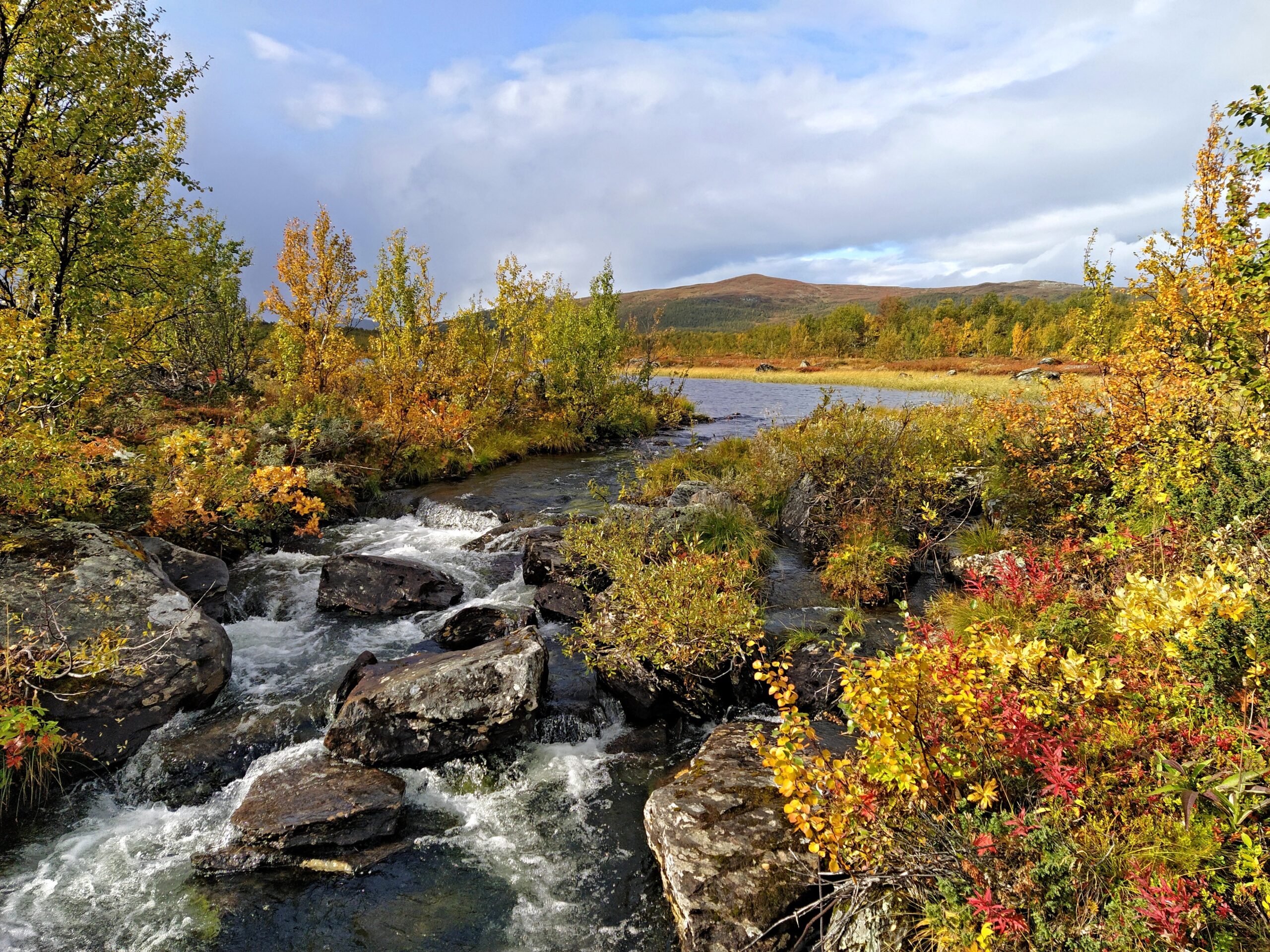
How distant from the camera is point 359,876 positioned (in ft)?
15.8

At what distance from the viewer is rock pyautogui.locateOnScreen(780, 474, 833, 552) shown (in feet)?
34.0

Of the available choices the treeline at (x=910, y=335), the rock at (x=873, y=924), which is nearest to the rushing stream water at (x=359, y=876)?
the rock at (x=873, y=924)

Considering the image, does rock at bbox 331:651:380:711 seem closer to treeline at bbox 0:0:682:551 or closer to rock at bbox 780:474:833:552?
treeline at bbox 0:0:682:551

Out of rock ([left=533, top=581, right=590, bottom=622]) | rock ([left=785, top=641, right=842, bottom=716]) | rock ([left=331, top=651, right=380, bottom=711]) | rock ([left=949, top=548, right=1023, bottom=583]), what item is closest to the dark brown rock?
rock ([left=331, top=651, right=380, bottom=711])

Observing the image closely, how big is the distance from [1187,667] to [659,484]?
34.6 feet

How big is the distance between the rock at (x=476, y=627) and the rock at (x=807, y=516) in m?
5.10

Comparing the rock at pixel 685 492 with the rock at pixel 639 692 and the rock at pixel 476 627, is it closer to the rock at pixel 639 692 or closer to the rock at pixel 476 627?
the rock at pixel 476 627

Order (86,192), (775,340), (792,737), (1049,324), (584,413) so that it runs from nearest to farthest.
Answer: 1. (792,737)
2. (86,192)
3. (584,413)
4. (1049,324)
5. (775,340)

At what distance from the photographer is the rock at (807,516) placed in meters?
10.4

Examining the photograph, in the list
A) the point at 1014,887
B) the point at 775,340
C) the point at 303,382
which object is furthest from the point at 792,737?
the point at 775,340

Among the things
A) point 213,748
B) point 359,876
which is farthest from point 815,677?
point 213,748

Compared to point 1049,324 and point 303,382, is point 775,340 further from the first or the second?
point 303,382

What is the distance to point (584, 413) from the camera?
2277 cm

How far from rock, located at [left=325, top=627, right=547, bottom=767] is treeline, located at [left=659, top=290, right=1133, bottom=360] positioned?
67.3 meters
